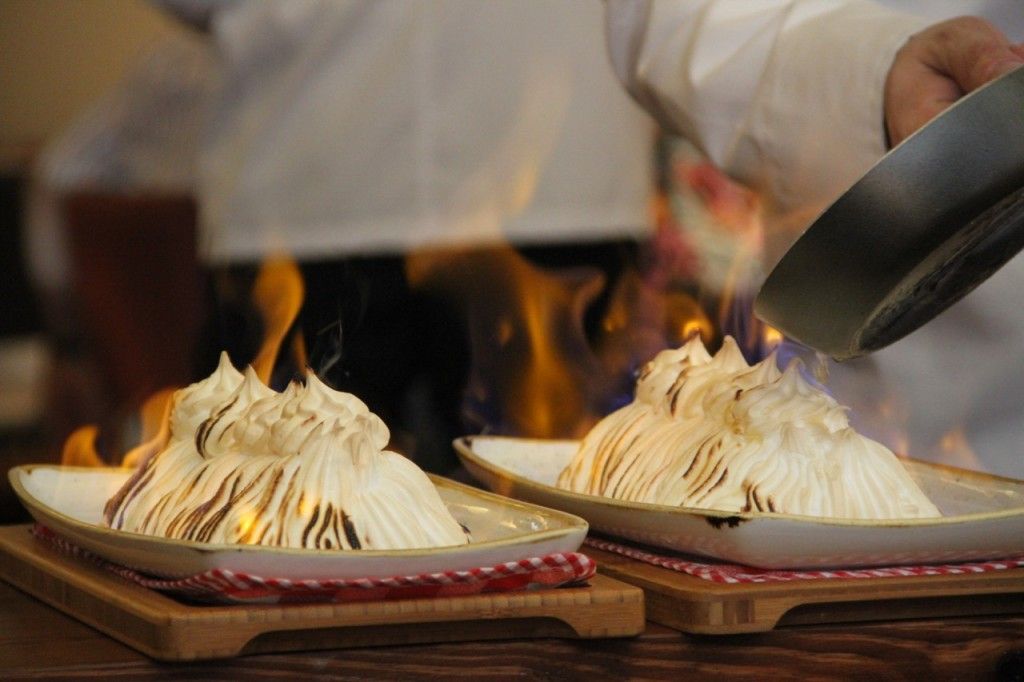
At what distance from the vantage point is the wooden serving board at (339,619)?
1.17 meters

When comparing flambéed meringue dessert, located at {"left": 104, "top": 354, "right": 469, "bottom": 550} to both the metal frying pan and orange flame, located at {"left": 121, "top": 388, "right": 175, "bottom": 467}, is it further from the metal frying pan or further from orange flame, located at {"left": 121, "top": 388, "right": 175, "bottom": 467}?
the metal frying pan

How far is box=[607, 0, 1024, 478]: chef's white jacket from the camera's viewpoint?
7.45ft

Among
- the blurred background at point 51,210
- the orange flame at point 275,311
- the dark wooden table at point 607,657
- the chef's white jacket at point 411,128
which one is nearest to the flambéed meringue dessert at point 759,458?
the dark wooden table at point 607,657

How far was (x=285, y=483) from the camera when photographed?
139 centimetres

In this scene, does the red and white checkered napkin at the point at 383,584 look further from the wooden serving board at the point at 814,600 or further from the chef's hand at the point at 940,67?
the chef's hand at the point at 940,67

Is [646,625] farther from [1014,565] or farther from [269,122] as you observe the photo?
[269,122]

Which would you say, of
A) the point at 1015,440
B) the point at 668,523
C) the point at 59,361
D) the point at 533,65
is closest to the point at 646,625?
the point at 668,523

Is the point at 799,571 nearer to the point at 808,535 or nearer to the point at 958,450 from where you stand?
the point at 808,535

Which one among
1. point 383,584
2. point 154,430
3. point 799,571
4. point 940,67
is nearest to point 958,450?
point 940,67

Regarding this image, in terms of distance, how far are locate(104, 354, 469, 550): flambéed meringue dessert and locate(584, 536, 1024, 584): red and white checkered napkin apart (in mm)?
219

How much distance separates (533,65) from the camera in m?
3.07

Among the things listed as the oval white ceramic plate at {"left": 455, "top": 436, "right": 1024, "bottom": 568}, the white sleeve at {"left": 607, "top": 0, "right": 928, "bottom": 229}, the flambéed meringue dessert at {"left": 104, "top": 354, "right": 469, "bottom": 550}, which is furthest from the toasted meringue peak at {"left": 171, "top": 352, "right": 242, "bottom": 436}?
the white sleeve at {"left": 607, "top": 0, "right": 928, "bottom": 229}

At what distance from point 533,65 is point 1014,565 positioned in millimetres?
1878

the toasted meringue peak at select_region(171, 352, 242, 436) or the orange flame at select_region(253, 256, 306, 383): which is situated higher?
the orange flame at select_region(253, 256, 306, 383)
